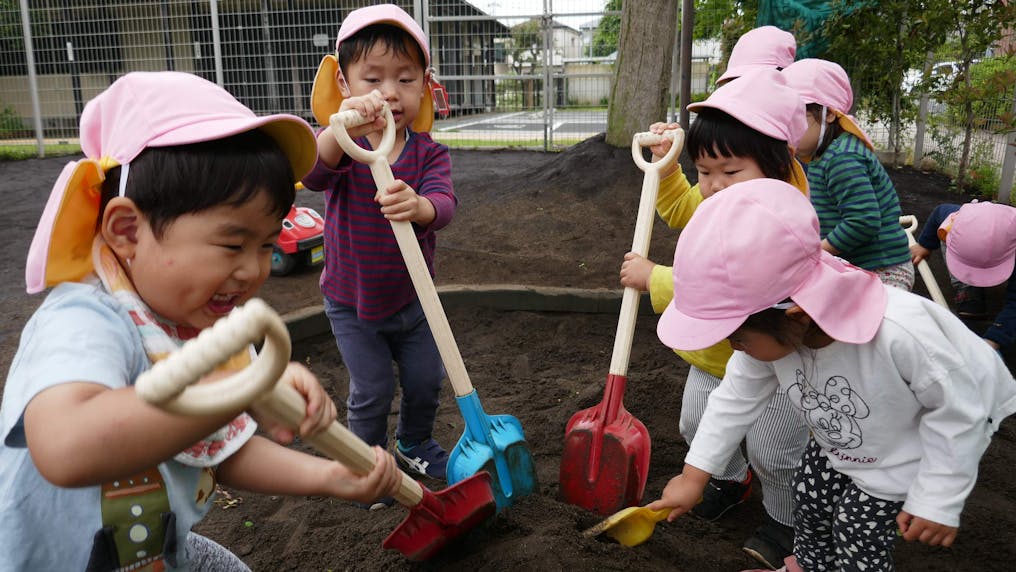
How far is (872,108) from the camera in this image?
777cm

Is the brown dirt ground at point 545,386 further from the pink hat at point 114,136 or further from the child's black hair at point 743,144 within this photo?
the pink hat at point 114,136

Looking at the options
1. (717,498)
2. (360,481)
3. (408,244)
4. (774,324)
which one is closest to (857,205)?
(717,498)

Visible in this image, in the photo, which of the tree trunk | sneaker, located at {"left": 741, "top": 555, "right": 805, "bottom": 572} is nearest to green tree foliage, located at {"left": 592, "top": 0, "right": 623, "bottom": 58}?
the tree trunk

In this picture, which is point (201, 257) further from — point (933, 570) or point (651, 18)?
point (651, 18)

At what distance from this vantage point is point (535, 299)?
4008 millimetres

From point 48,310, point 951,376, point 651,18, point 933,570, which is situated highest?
point 651,18

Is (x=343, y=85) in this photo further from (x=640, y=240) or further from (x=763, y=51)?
(x=763, y=51)

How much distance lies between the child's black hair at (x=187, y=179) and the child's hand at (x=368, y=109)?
978 mm

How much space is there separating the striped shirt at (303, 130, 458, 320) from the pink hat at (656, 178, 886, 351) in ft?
A: 3.47

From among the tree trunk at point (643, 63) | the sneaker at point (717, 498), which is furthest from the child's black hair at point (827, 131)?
the tree trunk at point (643, 63)

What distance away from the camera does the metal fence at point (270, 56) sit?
10711 millimetres

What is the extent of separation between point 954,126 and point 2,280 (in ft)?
26.9

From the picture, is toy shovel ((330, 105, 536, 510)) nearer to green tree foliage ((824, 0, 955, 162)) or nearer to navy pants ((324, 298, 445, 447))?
navy pants ((324, 298, 445, 447))

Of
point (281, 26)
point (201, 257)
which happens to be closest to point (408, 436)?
point (201, 257)
